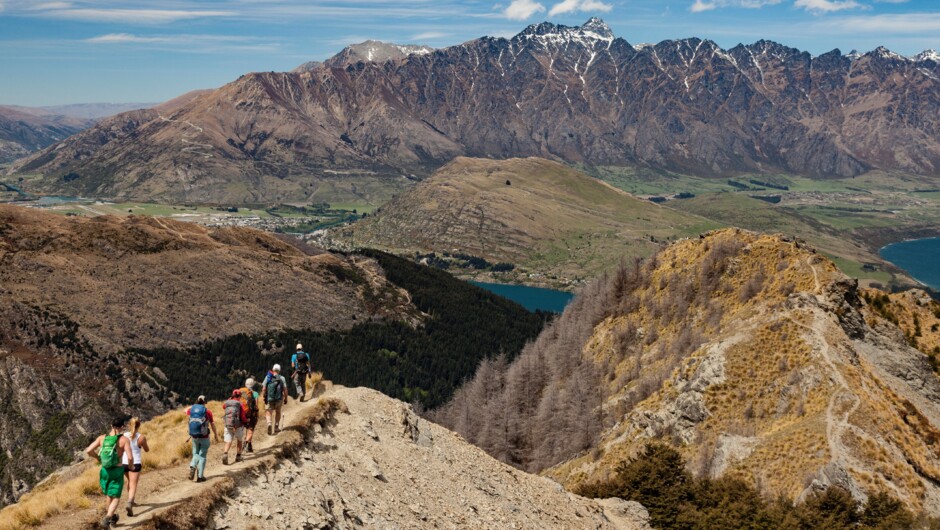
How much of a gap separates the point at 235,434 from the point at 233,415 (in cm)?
130

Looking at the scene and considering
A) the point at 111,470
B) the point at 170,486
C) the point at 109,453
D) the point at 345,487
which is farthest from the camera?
the point at 345,487

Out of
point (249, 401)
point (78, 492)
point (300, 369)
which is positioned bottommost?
point (300, 369)

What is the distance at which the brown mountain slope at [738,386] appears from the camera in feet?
217

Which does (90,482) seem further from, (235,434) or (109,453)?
(235,434)

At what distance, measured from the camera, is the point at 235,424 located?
34562 mm

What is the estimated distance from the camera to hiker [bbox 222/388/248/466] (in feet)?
113

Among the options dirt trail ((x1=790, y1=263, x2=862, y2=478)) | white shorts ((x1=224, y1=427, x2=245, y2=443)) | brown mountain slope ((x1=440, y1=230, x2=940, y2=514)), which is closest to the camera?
white shorts ((x1=224, y1=427, x2=245, y2=443))

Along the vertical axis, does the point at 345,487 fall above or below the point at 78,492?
below

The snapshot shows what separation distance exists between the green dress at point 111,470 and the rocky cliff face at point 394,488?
4.23m

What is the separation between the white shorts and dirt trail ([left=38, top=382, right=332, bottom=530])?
1.14 metres

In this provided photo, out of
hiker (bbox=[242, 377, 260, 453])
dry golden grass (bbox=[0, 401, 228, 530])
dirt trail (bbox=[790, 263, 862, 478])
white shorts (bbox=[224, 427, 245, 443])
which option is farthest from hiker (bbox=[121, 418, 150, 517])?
dirt trail (bbox=[790, 263, 862, 478])

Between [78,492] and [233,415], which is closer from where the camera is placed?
[78,492]

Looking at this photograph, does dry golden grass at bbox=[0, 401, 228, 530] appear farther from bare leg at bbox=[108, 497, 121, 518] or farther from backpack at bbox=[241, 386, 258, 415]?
backpack at bbox=[241, 386, 258, 415]

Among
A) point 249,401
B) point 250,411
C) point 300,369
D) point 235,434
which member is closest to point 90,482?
point 235,434
